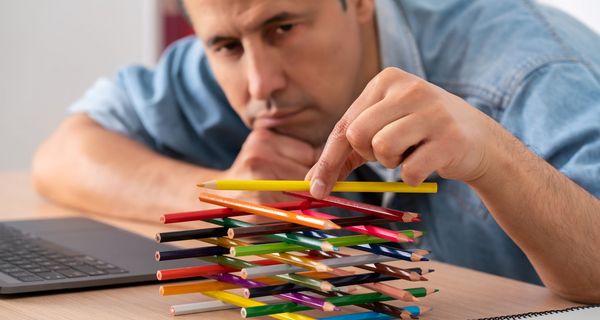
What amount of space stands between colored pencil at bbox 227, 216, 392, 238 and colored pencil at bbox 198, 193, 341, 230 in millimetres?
12

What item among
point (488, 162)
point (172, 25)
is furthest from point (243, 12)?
point (172, 25)

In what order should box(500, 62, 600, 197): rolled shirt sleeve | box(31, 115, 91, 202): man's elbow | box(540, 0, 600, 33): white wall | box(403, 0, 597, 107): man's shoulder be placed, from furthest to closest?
1. box(540, 0, 600, 33): white wall
2. box(31, 115, 91, 202): man's elbow
3. box(403, 0, 597, 107): man's shoulder
4. box(500, 62, 600, 197): rolled shirt sleeve

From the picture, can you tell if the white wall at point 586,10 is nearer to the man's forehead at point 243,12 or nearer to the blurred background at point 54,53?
the man's forehead at point 243,12

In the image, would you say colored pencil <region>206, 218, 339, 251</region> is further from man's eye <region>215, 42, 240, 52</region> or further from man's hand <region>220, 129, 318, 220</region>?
man's eye <region>215, 42, 240, 52</region>

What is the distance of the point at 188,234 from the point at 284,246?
3.4 inches

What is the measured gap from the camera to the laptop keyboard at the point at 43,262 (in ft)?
3.27

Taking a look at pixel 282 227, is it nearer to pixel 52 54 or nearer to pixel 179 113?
pixel 179 113

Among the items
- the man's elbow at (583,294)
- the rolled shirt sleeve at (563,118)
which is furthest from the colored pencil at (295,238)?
the rolled shirt sleeve at (563,118)

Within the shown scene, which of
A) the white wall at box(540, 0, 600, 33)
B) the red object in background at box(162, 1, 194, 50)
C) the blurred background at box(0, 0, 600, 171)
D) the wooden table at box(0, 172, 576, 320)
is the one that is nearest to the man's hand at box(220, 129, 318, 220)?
the wooden table at box(0, 172, 576, 320)

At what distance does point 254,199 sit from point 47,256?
316mm

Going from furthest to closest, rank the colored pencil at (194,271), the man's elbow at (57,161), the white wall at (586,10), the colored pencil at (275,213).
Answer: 1. the white wall at (586,10)
2. the man's elbow at (57,161)
3. the colored pencil at (194,271)
4. the colored pencil at (275,213)

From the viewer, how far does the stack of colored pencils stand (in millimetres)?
759

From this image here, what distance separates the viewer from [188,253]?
824mm

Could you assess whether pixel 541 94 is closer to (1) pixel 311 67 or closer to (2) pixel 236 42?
(1) pixel 311 67
